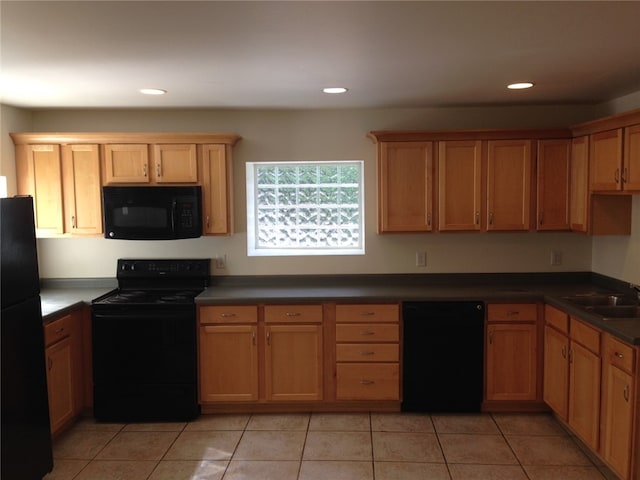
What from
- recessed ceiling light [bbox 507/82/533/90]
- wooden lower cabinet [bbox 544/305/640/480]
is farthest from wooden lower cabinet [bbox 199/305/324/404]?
recessed ceiling light [bbox 507/82/533/90]

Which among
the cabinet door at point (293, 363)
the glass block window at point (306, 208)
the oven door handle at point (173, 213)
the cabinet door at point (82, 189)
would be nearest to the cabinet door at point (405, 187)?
the glass block window at point (306, 208)

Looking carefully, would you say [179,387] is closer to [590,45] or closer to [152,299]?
[152,299]

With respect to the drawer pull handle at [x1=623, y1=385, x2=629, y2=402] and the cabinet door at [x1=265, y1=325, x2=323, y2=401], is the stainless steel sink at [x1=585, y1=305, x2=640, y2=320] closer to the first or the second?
the drawer pull handle at [x1=623, y1=385, x2=629, y2=402]

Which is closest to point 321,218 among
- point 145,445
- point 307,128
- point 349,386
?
point 307,128

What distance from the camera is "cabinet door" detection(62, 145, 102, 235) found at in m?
3.96

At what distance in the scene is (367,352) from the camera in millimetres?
3830

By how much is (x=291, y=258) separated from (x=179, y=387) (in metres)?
1.31

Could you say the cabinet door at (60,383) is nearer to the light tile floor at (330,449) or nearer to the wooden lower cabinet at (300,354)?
the light tile floor at (330,449)

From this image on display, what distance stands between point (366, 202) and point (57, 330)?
8.02 ft

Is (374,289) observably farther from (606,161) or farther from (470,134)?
(606,161)

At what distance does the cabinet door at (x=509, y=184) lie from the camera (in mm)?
3941

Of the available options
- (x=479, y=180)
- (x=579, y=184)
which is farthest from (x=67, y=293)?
(x=579, y=184)

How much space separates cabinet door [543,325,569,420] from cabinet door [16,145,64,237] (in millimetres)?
3666

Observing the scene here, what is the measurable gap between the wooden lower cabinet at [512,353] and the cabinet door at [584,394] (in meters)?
0.45
